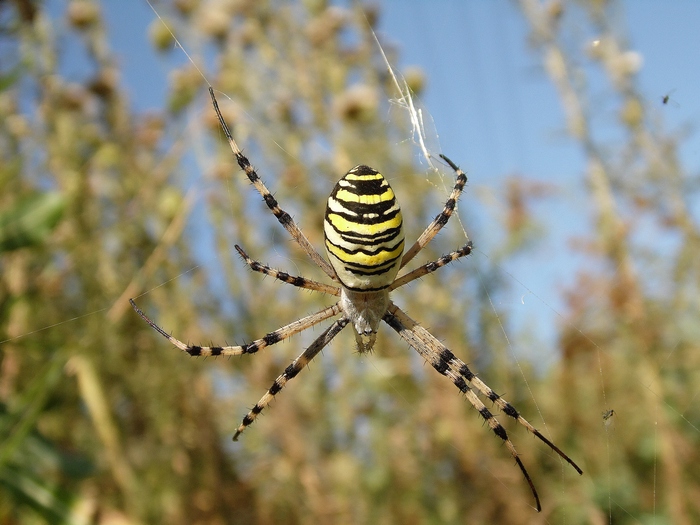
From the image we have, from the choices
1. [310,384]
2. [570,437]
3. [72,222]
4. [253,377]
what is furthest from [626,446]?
[72,222]

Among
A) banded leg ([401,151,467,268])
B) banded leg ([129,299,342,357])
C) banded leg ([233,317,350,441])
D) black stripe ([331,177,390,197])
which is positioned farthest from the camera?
banded leg ([233,317,350,441])

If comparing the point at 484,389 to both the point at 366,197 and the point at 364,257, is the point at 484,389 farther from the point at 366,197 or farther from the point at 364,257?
the point at 366,197

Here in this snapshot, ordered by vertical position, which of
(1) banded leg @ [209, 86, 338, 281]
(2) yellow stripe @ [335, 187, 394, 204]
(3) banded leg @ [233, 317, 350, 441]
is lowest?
(3) banded leg @ [233, 317, 350, 441]

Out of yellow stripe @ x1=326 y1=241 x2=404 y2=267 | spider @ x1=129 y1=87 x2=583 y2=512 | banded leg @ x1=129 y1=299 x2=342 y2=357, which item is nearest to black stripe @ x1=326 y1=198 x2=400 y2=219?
spider @ x1=129 y1=87 x2=583 y2=512

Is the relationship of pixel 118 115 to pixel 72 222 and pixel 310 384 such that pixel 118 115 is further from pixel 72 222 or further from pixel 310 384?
pixel 310 384

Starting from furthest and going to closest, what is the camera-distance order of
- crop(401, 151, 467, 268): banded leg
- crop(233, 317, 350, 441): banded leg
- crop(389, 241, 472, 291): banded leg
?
crop(233, 317, 350, 441): banded leg < crop(401, 151, 467, 268): banded leg < crop(389, 241, 472, 291): banded leg

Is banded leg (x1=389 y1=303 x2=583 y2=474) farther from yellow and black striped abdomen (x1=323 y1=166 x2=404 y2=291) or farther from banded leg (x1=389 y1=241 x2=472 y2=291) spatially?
yellow and black striped abdomen (x1=323 y1=166 x2=404 y2=291)
